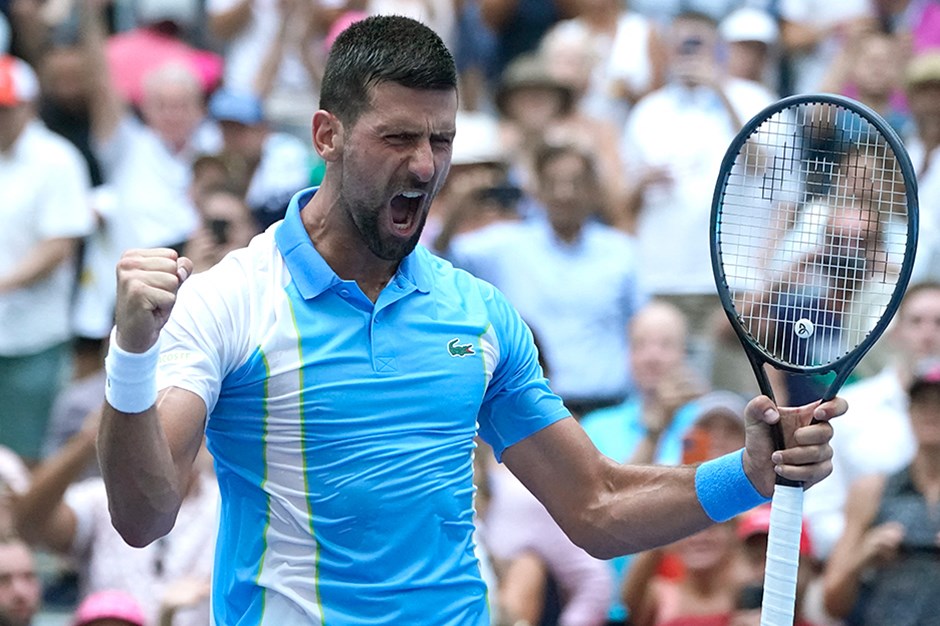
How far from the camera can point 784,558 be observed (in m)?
3.09

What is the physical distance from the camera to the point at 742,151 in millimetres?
3420

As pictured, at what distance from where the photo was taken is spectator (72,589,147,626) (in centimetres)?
504

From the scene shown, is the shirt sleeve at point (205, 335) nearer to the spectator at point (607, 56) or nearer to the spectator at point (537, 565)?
the spectator at point (537, 565)

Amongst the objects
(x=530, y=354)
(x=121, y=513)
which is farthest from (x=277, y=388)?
(x=530, y=354)

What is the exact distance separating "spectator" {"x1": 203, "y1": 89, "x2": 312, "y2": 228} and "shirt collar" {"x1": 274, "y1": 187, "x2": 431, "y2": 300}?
4.21 meters

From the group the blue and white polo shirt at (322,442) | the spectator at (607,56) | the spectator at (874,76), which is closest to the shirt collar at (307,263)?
the blue and white polo shirt at (322,442)

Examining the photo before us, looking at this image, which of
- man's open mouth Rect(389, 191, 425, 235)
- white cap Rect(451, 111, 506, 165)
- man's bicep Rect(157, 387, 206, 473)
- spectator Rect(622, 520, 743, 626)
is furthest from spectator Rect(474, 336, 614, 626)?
man's bicep Rect(157, 387, 206, 473)

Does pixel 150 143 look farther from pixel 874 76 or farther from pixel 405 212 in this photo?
pixel 405 212

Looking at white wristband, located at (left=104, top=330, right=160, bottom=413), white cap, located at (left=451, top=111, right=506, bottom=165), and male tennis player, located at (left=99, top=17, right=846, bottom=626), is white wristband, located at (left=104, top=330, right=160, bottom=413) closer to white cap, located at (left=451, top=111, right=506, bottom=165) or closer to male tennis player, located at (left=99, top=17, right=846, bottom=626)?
male tennis player, located at (left=99, top=17, right=846, bottom=626)

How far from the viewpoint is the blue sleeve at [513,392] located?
3.36 metres

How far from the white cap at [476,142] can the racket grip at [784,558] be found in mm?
4461

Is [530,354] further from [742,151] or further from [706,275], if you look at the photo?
[706,275]

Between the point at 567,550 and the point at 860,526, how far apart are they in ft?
3.44

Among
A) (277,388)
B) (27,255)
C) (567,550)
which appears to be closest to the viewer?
(277,388)
